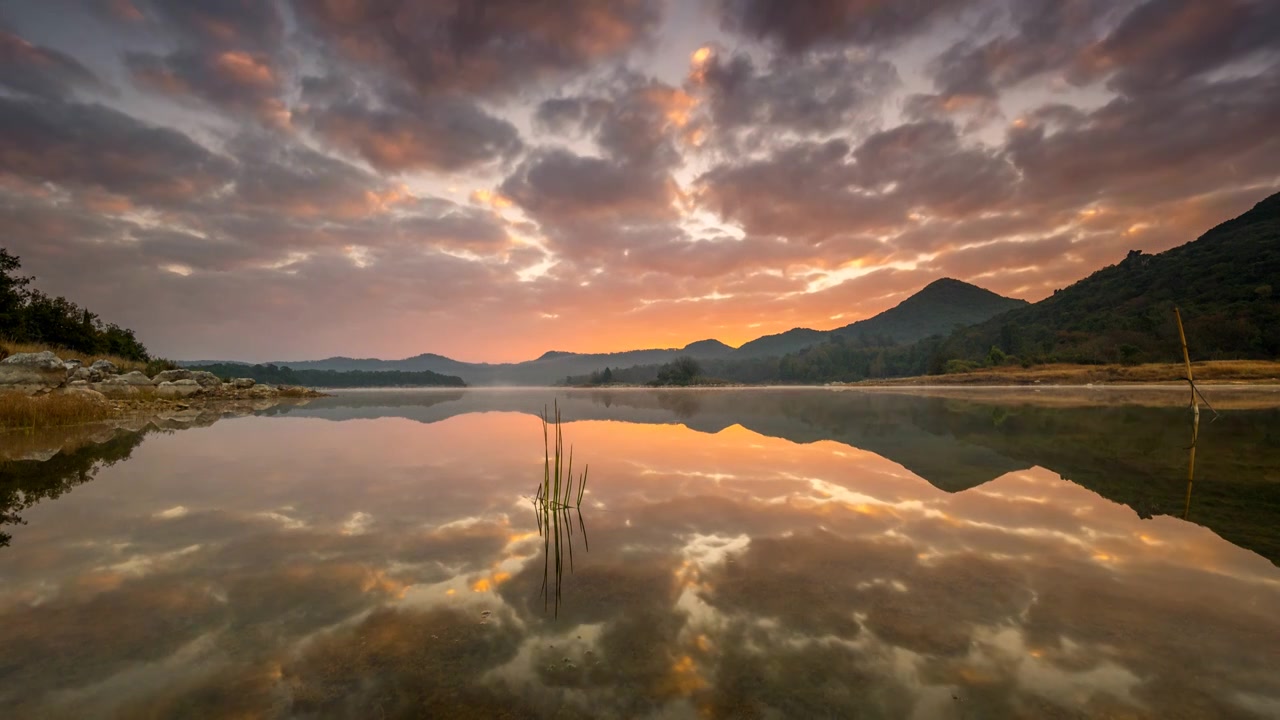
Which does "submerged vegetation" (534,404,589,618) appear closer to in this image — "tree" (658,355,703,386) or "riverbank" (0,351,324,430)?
"riverbank" (0,351,324,430)

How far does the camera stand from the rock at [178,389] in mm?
35438

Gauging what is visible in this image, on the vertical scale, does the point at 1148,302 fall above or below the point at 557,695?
above

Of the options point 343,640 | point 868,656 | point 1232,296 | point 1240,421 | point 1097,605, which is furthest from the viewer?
point 1232,296

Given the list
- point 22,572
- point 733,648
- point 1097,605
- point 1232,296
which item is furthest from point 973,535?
point 1232,296

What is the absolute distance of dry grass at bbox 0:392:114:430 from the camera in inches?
727

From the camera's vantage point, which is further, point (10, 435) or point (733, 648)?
point (10, 435)

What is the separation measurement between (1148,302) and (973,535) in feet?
461

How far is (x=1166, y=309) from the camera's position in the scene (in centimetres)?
8694

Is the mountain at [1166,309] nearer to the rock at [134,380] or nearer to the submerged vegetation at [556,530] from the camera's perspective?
the submerged vegetation at [556,530]

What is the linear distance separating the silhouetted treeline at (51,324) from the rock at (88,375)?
17.8 ft

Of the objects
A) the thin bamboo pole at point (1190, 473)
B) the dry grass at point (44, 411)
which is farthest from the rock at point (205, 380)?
the thin bamboo pole at point (1190, 473)

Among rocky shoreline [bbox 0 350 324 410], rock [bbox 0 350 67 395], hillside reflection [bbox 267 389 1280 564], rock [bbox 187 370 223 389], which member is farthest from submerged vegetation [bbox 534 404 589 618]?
rock [bbox 187 370 223 389]

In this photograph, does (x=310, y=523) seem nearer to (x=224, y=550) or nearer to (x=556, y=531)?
(x=224, y=550)

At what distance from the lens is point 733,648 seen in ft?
12.7
